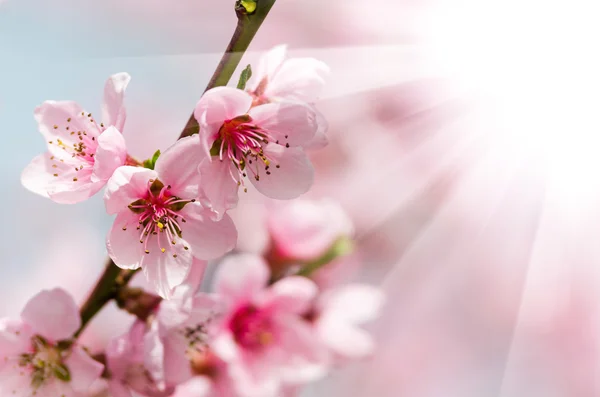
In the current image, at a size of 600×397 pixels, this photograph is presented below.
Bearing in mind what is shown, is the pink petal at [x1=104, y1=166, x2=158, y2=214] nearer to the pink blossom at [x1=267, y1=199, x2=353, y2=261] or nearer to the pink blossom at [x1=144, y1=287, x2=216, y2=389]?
the pink blossom at [x1=144, y1=287, x2=216, y2=389]

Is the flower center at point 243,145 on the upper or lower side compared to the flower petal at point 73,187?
upper

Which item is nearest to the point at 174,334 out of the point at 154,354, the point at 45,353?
the point at 154,354

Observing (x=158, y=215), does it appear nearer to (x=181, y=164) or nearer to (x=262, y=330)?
(x=181, y=164)

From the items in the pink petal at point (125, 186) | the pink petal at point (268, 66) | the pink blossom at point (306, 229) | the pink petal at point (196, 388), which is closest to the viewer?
the pink petal at point (125, 186)

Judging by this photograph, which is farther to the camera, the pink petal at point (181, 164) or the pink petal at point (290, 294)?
the pink petal at point (290, 294)

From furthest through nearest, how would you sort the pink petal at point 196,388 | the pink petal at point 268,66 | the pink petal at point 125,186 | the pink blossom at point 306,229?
the pink blossom at point 306,229 < the pink petal at point 196,388 < the pink petal at point 268,66 < the pink petal at point 125,186

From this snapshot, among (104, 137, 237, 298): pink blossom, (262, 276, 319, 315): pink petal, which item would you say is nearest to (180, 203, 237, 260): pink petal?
(104, 137, 237, 298): pink blossom

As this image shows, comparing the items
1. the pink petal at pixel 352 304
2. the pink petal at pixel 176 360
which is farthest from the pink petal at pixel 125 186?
the pink petal at pixel 352 304

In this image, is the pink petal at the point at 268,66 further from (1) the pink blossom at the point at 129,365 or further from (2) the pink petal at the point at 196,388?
(2) the pink petal at the point at 196,388
